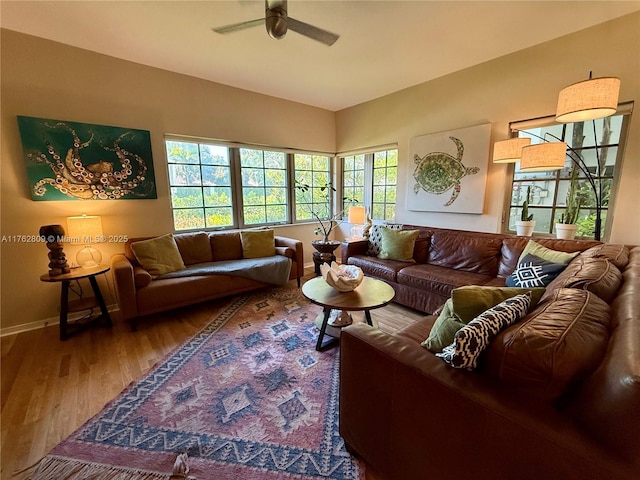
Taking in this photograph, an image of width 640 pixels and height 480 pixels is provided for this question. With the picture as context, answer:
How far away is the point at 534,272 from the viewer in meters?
1.98

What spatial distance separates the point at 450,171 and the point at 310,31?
7.35ft

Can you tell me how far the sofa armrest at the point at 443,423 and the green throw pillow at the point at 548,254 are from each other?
1.72 meters

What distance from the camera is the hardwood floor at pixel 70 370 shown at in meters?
1.42

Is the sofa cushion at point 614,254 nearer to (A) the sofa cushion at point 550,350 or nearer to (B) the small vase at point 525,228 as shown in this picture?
(B) the small vase at point 525,228

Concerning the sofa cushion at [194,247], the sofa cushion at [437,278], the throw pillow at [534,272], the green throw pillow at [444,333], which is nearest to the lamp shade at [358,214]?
the sofa cushion at [437,278]

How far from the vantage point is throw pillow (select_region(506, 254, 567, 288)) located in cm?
188

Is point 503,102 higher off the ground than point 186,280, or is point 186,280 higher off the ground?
point 503,102

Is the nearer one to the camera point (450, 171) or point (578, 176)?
point (578, 176)

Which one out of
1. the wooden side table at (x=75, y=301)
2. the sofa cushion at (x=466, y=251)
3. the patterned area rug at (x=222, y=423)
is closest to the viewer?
the patterned area rug at (x=222, y=423)

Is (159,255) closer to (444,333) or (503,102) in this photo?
(444,333)

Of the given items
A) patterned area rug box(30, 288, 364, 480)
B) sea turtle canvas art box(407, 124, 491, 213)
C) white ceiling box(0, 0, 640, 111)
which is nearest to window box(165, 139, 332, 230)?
white ceiling box(0, 0, 640, 111)

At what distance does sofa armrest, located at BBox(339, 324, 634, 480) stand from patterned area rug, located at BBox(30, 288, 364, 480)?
29 centimetres

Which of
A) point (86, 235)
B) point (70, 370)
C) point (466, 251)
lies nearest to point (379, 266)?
point (466, 251)

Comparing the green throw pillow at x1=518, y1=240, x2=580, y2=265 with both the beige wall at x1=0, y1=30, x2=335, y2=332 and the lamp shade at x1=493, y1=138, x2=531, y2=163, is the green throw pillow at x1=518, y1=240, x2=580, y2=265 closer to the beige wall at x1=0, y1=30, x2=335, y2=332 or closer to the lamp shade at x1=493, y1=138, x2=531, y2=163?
the lamp shade at x1=493, y1=138, x2=531, y2=163
